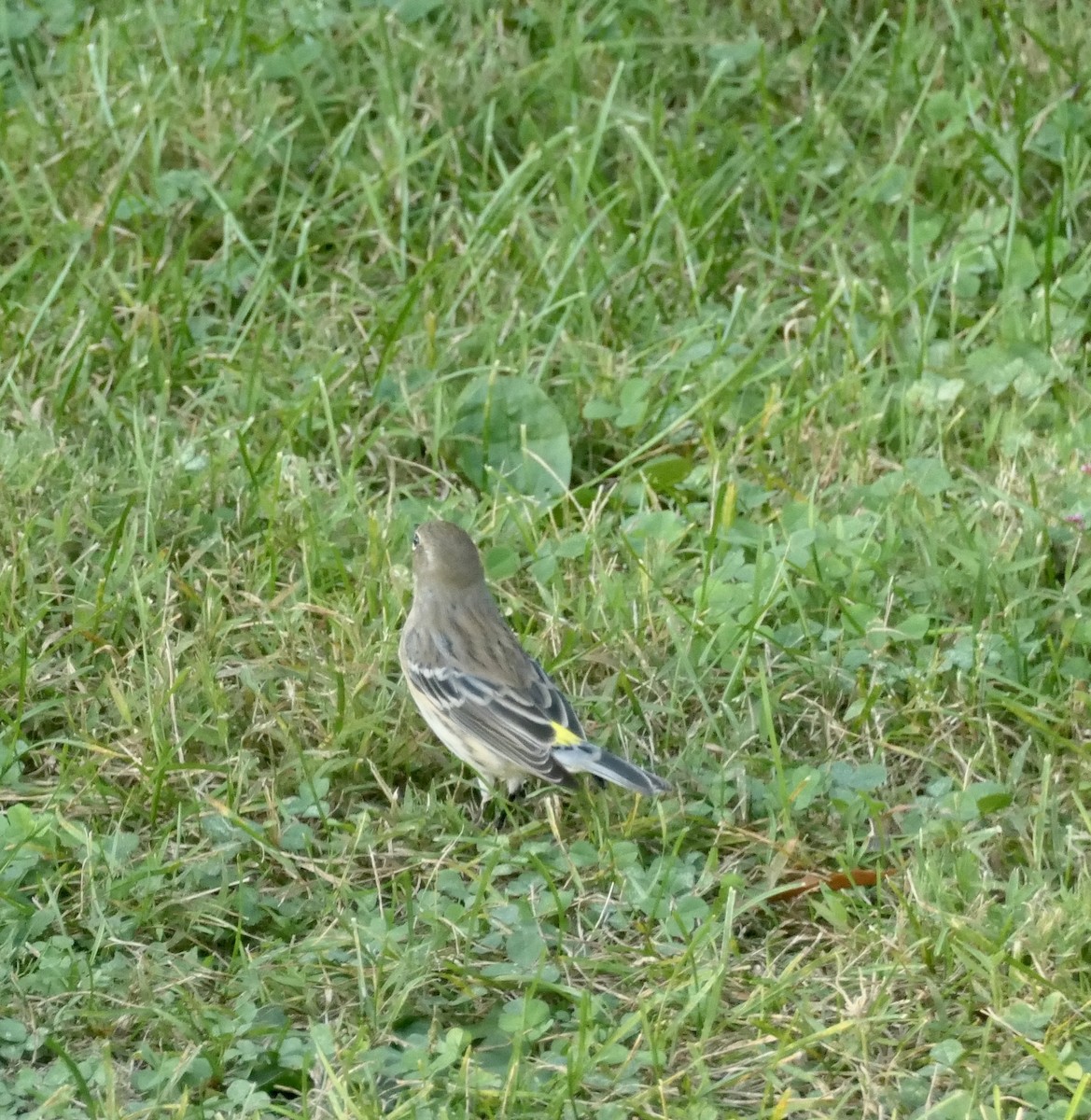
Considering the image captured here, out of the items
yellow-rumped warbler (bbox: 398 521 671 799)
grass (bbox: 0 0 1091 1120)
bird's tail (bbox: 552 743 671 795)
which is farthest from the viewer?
yellow-rumped warbler (bbox: 398 521 671 799)

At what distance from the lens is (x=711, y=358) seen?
228 inches

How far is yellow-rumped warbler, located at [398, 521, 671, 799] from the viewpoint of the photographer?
433 cm

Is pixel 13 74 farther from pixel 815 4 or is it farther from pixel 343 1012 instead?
pixel 343 1012

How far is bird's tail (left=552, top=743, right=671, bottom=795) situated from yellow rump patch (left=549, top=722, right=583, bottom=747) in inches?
0.4

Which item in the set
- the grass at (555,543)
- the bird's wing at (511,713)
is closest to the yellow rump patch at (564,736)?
the bird's wing at (511,713)

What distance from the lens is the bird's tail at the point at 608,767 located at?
422 cm

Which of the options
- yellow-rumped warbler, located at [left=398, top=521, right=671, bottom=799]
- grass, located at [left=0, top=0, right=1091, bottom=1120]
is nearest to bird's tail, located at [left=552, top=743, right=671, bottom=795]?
yellow-rumped warbler, located at [left=398, top=521, right=671, bottom=799]

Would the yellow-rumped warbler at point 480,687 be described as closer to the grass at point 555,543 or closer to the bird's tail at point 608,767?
the bird's tail at point 608,767

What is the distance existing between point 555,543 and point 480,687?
0.74m

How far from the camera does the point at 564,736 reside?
4.38 m

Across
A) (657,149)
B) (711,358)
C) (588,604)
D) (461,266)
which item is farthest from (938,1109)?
(657,149)

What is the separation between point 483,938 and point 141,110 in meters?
3.57

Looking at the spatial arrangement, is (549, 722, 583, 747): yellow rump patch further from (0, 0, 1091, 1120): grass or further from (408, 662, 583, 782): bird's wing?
(0, 0, 1091, 1120): grass

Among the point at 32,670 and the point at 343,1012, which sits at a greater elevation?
the point at 32,670
